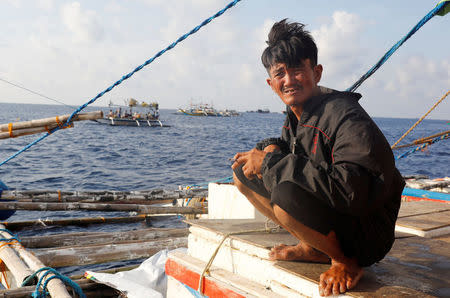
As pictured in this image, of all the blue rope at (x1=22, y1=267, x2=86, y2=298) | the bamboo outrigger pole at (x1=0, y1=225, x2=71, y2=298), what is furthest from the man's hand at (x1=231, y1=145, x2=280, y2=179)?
the blue rope at (x1=22, y1=267, x2=86, y2=298)

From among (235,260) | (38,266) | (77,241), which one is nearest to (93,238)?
(77,241)

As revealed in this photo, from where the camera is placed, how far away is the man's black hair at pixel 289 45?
2.60m

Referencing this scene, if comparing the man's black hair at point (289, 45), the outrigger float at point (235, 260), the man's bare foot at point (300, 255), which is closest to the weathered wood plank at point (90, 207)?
the outrigger float at point (235, 260)

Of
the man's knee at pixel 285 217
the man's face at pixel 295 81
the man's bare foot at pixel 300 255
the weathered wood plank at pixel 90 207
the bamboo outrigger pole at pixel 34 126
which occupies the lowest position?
the weathered wood plank at pixel 90 207

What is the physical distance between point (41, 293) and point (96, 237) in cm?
315

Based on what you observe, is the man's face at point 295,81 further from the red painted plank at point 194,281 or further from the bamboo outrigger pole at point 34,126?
the bamboo outrigger pole at point 34,126

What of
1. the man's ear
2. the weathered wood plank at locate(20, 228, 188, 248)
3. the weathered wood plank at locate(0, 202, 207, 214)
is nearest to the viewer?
the man's ear

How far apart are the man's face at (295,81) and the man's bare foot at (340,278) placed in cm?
118

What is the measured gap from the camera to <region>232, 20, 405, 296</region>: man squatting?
2.02 m

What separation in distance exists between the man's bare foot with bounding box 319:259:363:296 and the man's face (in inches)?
46.5

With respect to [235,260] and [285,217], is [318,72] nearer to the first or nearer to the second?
[285,217]

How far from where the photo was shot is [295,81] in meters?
2.63

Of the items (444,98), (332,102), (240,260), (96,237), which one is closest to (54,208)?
(96,237)

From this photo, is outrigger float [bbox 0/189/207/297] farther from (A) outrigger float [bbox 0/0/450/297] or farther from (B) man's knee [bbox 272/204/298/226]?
(B) man's knee [bbox 272/204/298/226]
